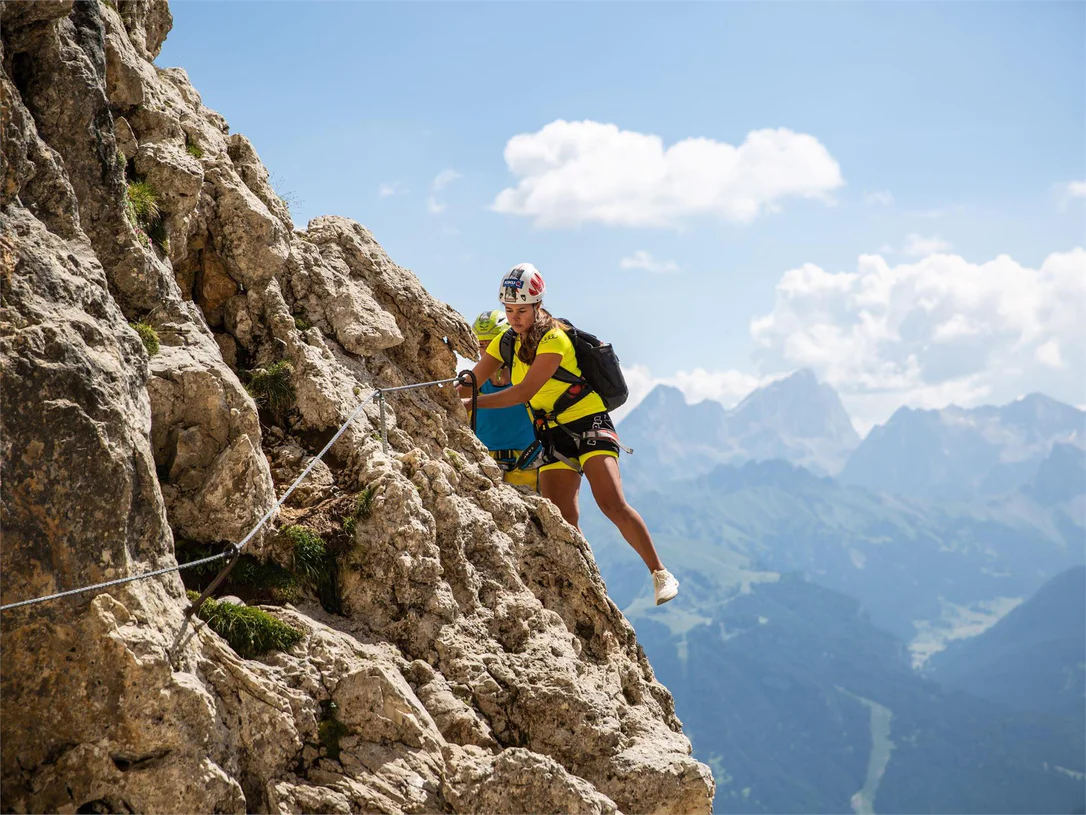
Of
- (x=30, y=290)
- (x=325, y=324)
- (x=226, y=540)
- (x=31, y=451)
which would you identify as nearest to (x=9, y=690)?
(x=31, y=451)

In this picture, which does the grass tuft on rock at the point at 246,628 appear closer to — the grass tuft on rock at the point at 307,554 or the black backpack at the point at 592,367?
the grass tuft on rock at the point at 307,554

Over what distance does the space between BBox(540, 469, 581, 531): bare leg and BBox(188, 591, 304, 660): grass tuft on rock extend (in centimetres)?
567

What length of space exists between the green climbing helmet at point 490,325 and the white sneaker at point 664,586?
214 inches

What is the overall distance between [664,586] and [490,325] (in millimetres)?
5946

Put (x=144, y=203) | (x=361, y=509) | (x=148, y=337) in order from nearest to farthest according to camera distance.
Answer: (x=148, y=337)
(x=361, y=509)
(x=144, y=203)

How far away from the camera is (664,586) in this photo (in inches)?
484

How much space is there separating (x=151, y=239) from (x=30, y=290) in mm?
3175

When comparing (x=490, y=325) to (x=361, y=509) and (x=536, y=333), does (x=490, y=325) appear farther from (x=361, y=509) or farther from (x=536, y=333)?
(x=361, y=509)

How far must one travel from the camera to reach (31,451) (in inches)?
262

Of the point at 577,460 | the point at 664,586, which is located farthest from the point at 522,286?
the point at 664,586

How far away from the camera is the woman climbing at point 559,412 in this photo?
12.1 meters

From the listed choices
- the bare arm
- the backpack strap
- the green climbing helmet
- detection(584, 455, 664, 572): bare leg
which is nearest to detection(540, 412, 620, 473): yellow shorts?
detection(584, 455, 664, 572): bare leg

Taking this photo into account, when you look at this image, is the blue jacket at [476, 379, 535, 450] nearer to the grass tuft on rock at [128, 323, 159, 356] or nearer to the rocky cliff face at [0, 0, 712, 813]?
the rocky cliff face at [0, 0, 712, 813]

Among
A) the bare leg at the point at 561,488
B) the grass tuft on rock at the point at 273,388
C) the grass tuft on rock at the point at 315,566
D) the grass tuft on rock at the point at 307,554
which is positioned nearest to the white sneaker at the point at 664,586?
the bare leg at the point at 561,488
